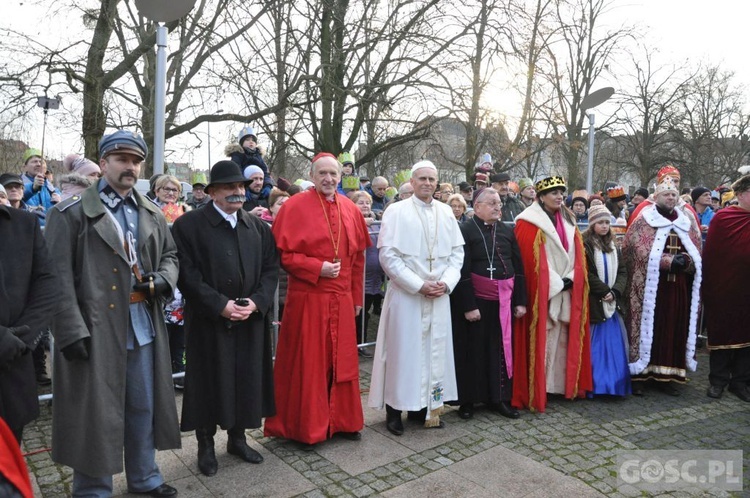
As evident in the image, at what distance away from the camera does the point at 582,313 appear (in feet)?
18.0

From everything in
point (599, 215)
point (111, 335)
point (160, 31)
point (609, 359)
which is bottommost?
point (609, 359)

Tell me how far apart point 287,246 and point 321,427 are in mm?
1321

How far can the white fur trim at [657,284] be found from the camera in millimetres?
5754

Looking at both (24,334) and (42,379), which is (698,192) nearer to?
(42,379)

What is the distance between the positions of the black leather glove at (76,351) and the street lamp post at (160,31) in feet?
10.8

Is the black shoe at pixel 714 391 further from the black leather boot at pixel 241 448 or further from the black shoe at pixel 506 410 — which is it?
the black leather boot at pixel 241 448

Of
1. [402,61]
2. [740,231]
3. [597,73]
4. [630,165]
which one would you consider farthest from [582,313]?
[630,165]

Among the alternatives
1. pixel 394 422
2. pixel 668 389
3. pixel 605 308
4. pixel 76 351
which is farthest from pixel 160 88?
pixel 668 389

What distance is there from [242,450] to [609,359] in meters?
3.57

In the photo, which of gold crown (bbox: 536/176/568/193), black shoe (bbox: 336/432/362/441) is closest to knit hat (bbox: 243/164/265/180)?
gold crown (bbox: 536/176/568/193)

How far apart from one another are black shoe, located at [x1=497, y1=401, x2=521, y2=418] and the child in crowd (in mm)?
1015

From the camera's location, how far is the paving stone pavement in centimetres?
365

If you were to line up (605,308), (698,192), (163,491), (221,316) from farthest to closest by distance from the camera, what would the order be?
(698,192) < (605,308) < (221,316) < (163,491)

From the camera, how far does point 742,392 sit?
580 cm
